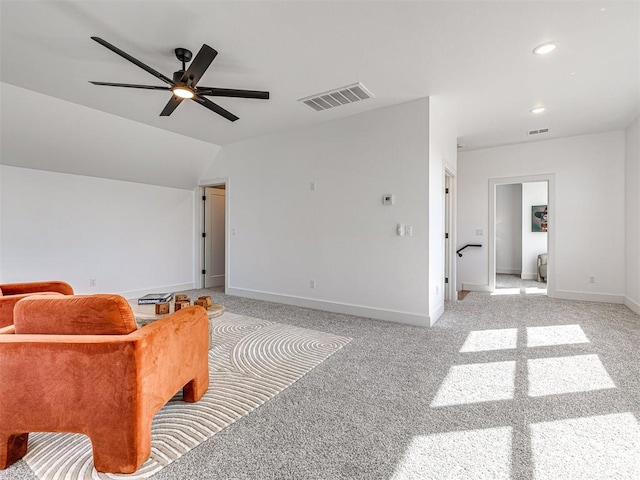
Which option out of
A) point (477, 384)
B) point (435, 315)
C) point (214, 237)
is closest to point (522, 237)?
point (435, 315)

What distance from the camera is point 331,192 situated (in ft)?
14.8

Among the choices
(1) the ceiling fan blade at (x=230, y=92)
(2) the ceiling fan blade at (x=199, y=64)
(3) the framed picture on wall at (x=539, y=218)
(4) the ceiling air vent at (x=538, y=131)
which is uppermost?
(4) the ceiling air vent at (x=538, y=131)

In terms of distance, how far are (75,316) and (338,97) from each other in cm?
333

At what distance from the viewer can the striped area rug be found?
1550 millimetres

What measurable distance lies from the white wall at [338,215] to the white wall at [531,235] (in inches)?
205

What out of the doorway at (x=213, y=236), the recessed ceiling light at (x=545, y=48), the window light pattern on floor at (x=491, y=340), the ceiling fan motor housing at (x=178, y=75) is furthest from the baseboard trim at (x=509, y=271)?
the ceiling fan motor housing at (x=178, y=75)

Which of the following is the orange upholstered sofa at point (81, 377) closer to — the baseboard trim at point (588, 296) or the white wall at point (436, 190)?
the white wall at point (436, 190)

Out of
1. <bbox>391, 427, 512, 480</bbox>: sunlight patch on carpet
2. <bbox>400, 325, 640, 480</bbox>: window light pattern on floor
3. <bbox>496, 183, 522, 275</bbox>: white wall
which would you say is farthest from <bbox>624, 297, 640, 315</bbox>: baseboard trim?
<bbox>391, 427, 512, 480</bbox>: sunlight patch on carpet

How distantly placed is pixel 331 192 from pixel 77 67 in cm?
309

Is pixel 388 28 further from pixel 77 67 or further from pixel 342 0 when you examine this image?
pixel 77 67

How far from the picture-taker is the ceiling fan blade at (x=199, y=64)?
2263 mm

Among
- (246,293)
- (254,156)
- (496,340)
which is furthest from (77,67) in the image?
(496,340)

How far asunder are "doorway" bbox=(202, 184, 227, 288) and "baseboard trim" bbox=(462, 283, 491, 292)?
5.03 metres

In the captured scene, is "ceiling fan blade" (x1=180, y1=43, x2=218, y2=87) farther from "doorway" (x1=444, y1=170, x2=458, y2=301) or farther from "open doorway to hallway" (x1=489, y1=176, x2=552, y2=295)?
"open doorway to hallway" (x1=489, y1=176, x2=552, y2=295)
